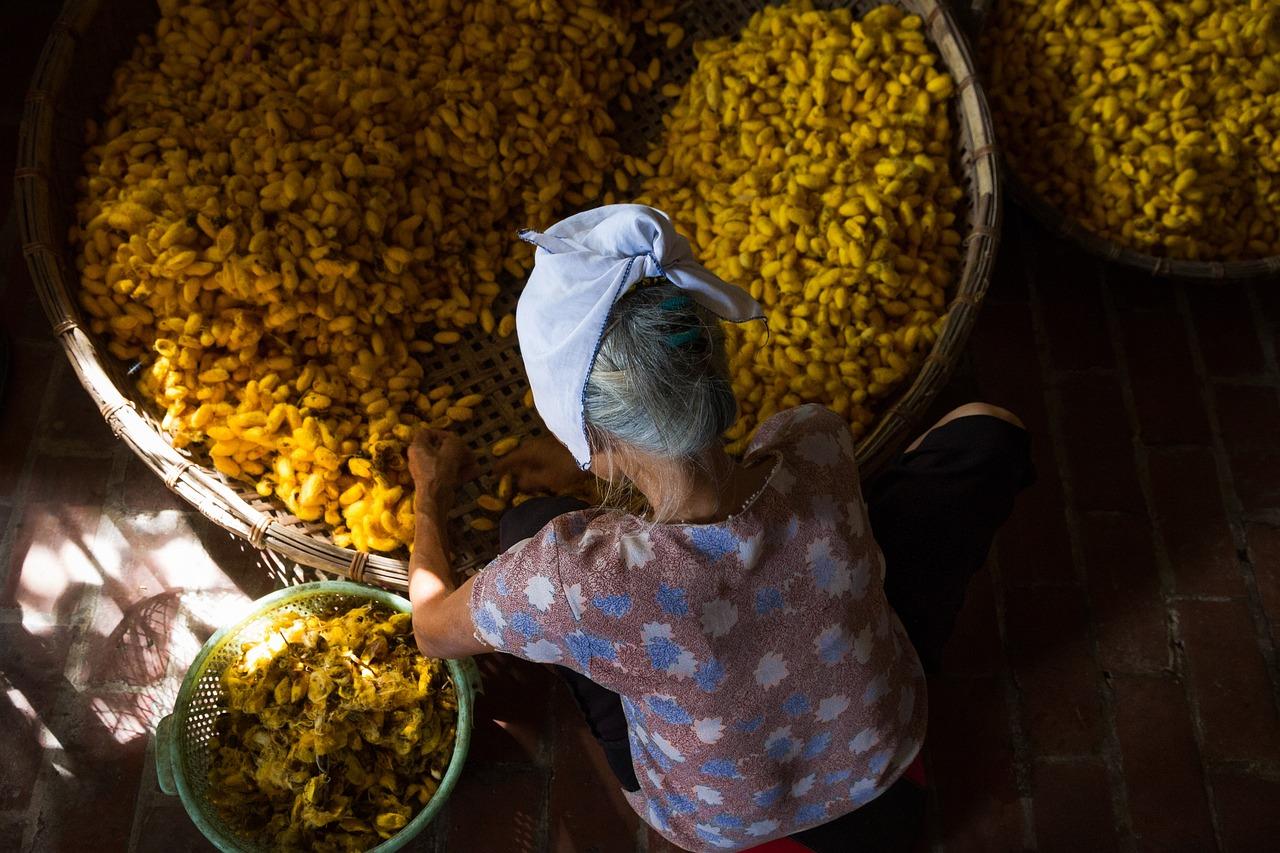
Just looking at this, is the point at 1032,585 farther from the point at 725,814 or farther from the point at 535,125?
the point at 535,125

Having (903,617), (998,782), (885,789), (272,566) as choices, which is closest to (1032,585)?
(998,782)

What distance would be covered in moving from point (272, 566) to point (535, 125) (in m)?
1.06

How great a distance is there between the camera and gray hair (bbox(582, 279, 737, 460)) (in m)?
1.03

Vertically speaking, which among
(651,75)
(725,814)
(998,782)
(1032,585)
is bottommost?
(998,782)

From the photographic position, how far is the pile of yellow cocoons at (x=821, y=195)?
5.95 ft

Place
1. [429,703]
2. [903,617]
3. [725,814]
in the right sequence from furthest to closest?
[429,703]
[903,617]
[725,814]

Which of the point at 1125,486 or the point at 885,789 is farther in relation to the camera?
the point at 1125,486

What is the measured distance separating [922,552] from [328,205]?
1207 millimetres

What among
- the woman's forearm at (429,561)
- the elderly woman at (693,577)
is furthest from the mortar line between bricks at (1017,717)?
the woman's forearm at (429,561)

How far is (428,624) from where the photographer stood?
1.47 m

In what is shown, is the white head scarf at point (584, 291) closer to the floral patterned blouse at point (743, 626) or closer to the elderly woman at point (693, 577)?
the elderly woman at point (693, 577)

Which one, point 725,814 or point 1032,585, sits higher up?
point 725,814

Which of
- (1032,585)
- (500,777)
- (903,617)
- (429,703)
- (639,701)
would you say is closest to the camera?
(639,701)

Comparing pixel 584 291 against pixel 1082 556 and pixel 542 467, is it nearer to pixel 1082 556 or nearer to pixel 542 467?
pixel 542 467
